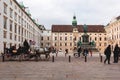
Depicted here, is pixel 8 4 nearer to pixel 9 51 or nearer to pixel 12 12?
pixel 12 12

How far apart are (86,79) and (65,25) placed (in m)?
133

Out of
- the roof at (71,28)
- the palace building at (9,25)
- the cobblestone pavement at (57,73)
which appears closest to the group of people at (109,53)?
the cobblestone pavement at (57,73)

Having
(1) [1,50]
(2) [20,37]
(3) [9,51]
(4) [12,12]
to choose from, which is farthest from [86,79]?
(2) [20,37]

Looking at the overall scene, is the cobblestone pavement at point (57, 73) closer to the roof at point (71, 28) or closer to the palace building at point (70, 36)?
the palace building at point (70, 36)

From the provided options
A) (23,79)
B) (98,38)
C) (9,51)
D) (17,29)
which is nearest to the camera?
(23,79)

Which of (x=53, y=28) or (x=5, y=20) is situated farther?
(x=53, y=28)

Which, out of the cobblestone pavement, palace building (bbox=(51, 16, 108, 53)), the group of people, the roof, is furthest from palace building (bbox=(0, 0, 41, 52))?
the roof

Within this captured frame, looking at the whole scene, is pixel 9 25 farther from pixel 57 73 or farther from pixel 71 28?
pixel 71 28

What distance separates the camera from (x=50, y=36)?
139m

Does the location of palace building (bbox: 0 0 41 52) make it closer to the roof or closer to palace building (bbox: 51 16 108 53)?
palace building (bbox: 51 16 108 53)

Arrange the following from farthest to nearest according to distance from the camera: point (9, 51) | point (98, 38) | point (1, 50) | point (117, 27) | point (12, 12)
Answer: point (98, 38) → point (117, 27) → point (12, 12) → point (1, 50) → point (9, 51)

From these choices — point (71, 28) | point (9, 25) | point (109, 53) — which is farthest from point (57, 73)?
point (71, 28)

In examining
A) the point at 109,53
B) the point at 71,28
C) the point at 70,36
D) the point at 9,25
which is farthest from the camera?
the point at 71,28

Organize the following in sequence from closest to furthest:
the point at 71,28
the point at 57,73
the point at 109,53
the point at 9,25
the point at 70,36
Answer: the point at 57,73 → the point at 109,53 → the point at 9,25 → the point at 70,36 → the point at 71,28
